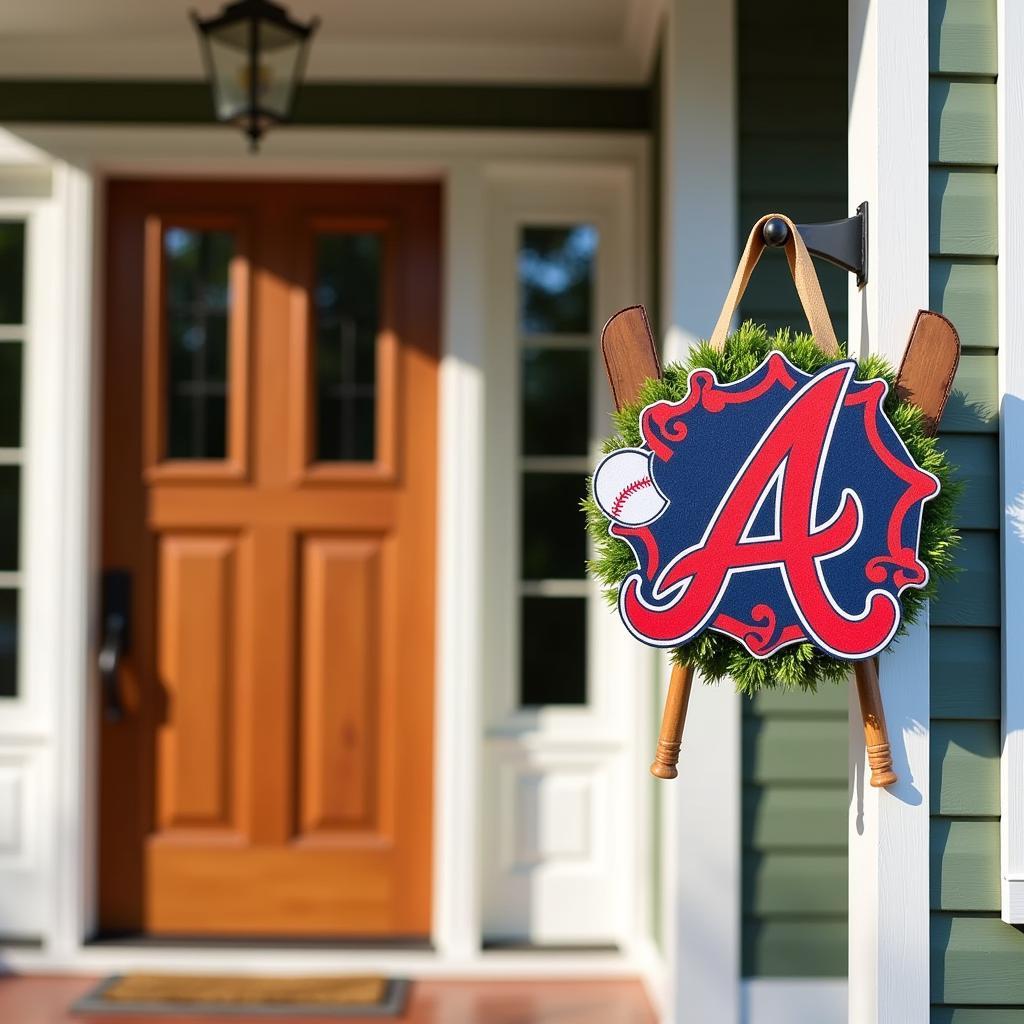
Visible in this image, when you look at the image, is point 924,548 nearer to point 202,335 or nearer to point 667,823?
point 667,823

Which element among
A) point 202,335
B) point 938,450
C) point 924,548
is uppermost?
point 202,335

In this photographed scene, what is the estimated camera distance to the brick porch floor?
2617mm

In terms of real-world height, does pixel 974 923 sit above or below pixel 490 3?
below

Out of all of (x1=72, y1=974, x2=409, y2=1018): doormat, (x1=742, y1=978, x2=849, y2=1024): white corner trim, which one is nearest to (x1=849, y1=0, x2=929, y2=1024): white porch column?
(x1=742, y1=978, x2=849, y2=1024): white corner trim

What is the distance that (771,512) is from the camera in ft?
4.58

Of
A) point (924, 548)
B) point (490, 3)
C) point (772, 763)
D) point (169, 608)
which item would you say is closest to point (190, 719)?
point (169, 608)

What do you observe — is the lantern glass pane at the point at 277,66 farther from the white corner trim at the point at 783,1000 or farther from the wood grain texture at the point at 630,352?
the white corner trim at the point at 783,1000

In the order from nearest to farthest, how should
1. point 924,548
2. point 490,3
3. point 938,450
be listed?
point 924,548 → point 938,450 → point 490,3

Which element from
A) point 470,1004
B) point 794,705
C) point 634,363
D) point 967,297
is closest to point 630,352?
point 634,363

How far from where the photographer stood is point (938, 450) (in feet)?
4.98

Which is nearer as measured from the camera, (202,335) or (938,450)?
(938,450)

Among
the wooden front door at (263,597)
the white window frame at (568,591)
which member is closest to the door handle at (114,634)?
the wooden front door at (263,597)

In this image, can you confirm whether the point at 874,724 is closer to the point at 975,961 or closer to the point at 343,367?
the point at 975,961

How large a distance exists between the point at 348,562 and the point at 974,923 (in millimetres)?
1880
